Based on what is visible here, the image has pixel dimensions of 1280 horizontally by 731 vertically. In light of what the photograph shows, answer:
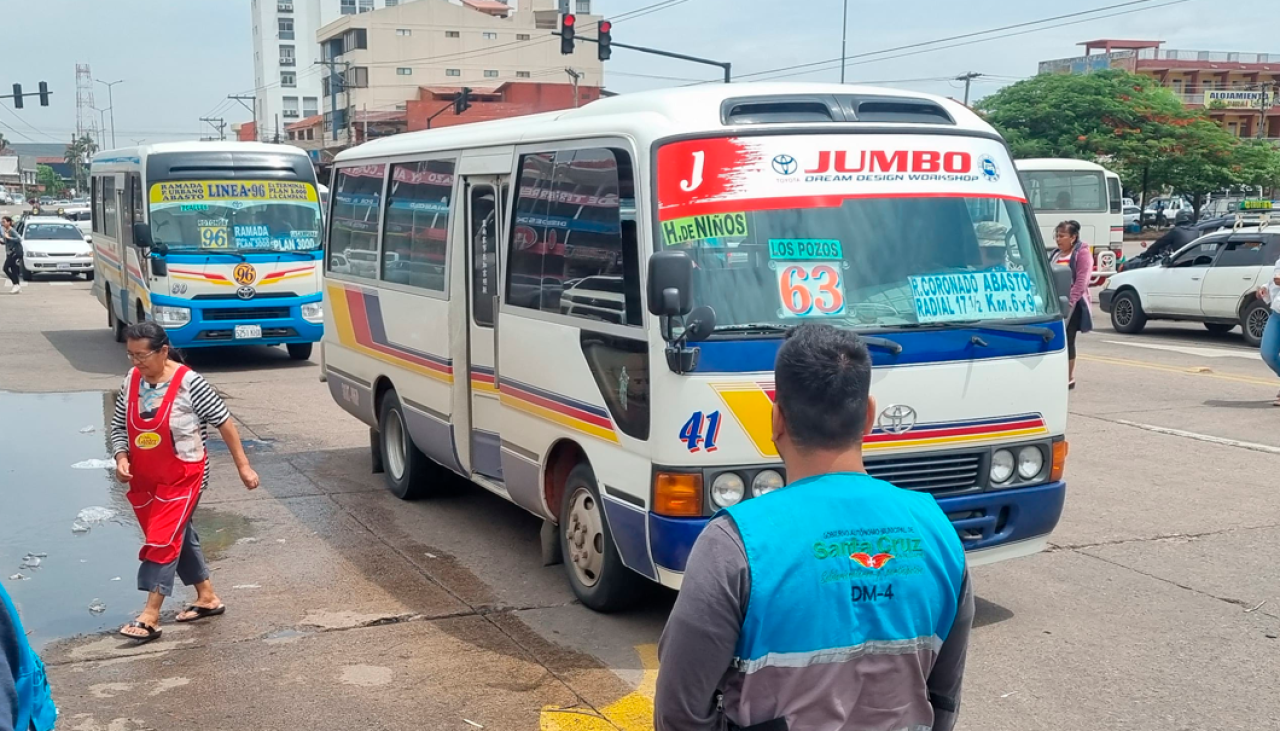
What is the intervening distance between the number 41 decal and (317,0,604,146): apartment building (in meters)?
85.3

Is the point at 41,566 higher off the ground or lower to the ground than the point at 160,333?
lower

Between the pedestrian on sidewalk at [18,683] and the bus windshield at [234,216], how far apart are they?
549 inches

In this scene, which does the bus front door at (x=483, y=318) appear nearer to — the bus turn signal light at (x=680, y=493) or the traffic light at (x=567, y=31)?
the bus turn signal light at (x=680, y=493)

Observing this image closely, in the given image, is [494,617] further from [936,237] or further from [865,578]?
[865,578]

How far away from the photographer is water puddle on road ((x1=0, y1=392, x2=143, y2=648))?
6680 mm

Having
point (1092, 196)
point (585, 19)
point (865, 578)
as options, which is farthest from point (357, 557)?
point (585, 19)

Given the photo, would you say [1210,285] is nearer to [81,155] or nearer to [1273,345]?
[1273,345]

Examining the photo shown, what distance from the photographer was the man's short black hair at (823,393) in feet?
7.74

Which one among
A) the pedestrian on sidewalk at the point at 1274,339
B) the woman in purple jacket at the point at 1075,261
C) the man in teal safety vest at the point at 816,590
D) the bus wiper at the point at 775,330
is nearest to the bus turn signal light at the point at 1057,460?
the bus wiper at the point at 775,330

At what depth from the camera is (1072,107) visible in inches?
1844

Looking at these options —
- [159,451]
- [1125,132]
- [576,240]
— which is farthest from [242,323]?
[1125,132]

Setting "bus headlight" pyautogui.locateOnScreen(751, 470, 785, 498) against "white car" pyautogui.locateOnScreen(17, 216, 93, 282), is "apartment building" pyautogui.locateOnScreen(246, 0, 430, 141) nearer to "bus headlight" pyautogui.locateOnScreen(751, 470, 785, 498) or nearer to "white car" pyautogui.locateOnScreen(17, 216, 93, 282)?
"white car" pyautogui.locateOnScreen(17, 216, 93, 282)

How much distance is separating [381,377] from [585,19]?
329 feet

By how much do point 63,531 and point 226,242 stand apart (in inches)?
319
